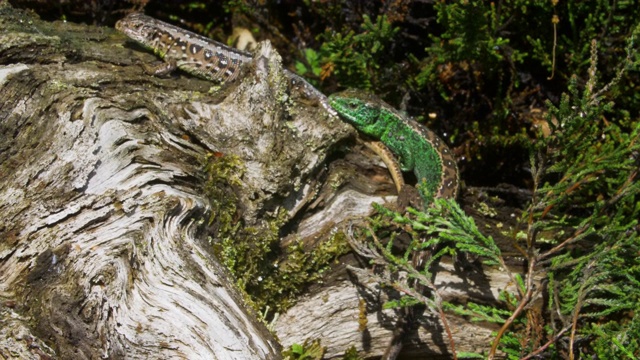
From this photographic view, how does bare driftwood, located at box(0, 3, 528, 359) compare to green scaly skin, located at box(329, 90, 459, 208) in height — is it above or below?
below

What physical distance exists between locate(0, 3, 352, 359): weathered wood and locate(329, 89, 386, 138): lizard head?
30 cm

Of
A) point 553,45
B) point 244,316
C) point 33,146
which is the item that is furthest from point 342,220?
point 553,45

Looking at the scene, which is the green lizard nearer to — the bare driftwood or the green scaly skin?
the green scaly skin

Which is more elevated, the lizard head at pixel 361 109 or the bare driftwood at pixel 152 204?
the lizard head at pixel 361 109

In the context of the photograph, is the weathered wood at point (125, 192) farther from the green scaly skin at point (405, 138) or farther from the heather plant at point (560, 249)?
the heather plant at point (560, 249)

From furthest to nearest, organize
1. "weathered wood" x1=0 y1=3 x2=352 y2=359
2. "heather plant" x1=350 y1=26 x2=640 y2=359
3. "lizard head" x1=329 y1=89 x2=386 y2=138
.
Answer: "lizard head" x1=329 y1=89 x2=386 y2=138, "heather plant" x1=350 y1=26 x2=640 y2=359, "weathered wood" x1=0 y1=3 x2=352 y2=359

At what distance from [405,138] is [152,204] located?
200 centimetres

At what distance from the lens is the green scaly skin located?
4.41m

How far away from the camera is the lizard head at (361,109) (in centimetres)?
439

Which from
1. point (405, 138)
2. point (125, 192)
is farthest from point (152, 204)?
point (405, 138)

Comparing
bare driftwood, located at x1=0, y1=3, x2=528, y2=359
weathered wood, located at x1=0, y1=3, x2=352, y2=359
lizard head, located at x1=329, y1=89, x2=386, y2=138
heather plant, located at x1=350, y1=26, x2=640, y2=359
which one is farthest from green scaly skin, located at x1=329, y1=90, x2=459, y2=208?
heather plant, located at x1=350, y1=26, x2=640, y2=359

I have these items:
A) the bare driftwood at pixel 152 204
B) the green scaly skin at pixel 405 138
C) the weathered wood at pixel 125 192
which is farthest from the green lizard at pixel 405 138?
the weathered wood at pixel 125 192

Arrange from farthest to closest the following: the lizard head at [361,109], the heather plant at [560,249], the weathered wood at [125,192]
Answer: the lizard head at [361,109] < the heather plant at [560,249] < the weathered wood at [125,192]

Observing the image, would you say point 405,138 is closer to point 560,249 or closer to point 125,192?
point 560,249
